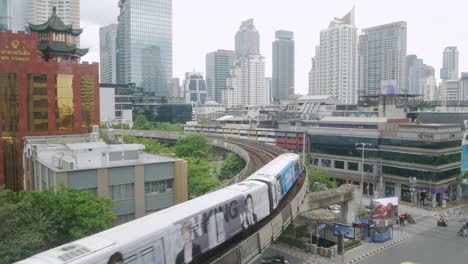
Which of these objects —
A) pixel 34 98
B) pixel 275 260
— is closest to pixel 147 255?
pixel 275 260

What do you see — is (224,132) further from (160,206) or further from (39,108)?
(160,206)

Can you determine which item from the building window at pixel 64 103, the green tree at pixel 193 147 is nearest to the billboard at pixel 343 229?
the building window at pixel 64 103

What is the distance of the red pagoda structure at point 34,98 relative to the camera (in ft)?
148

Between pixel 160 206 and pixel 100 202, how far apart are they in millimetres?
8669

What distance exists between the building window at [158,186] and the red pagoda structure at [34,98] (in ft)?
45.1

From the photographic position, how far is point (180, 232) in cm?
1698

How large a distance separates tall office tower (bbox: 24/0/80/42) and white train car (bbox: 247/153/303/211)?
16234 cm

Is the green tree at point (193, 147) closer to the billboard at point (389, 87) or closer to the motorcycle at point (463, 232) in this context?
the motorcycle at point (463, 232)

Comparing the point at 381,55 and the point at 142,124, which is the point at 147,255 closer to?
the point at 142,124

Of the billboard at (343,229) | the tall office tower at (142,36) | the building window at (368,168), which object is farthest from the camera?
the tall office tower at (142,36)

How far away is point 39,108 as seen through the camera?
4775cm

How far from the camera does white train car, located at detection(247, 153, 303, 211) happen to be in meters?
26.5

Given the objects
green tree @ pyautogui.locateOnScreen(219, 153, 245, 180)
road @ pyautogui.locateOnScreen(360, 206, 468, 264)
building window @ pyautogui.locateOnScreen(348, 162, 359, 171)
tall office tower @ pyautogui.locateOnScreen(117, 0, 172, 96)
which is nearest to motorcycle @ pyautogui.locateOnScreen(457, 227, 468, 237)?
road @ pyautogui.locateOnScreen(360, 206, 468, 264)

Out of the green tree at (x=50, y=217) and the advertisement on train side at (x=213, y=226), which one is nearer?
the advertisement on train side at (x=213, y=226)
